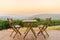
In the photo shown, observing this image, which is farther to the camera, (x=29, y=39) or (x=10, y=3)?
(x=10, y=3)

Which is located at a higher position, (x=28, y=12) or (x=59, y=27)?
(x=28, y=12)

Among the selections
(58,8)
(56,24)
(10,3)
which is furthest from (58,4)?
(10,3)

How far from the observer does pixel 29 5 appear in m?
10.5

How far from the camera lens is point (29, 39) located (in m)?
7.33

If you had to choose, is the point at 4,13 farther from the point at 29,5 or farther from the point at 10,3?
the point at 29,5

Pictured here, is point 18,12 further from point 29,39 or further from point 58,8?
point 29,39

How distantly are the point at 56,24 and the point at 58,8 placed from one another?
2.92ft

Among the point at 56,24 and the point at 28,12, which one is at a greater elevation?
the point at 28,12

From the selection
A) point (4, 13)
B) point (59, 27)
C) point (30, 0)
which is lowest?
point (59, 27)

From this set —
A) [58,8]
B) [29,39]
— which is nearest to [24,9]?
[58,8]

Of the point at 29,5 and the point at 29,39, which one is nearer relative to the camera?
the point at 29,39

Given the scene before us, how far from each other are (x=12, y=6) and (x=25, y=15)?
85cm

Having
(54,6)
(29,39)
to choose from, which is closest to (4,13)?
(54,6)

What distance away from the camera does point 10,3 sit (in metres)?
10.5
